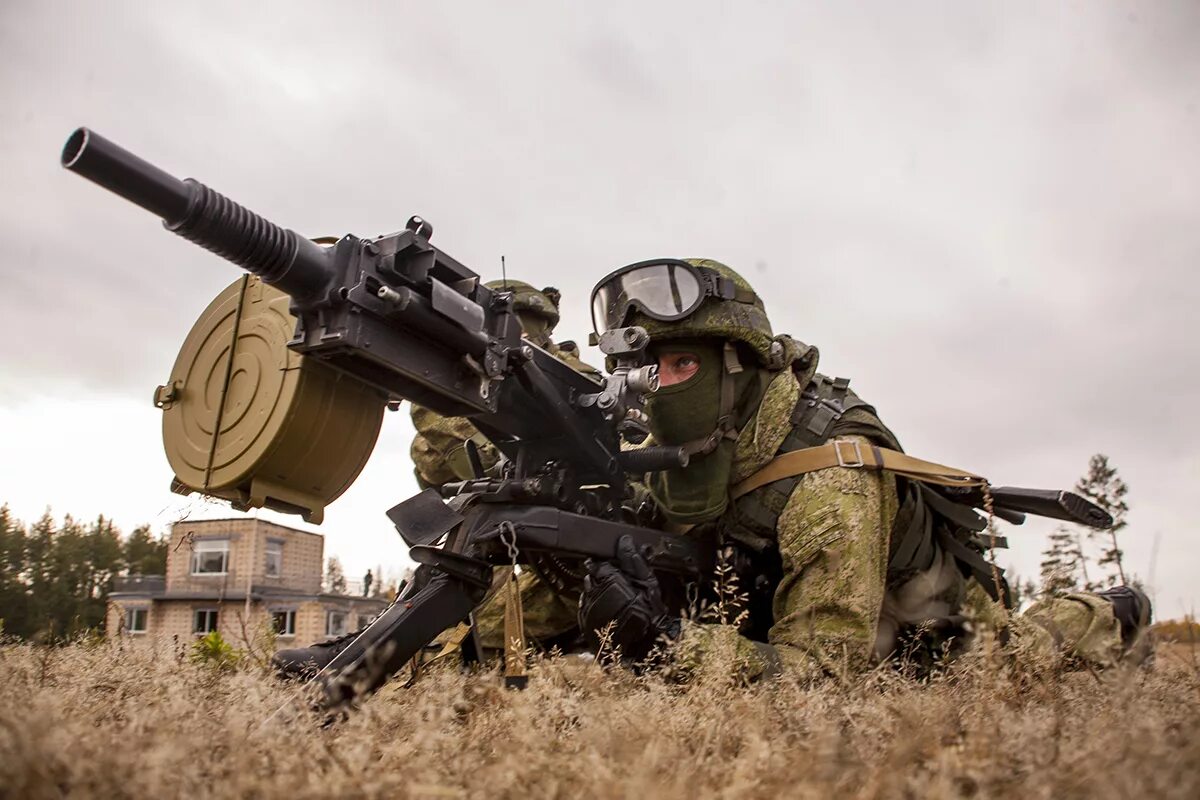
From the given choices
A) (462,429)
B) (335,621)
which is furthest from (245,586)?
(462,429)

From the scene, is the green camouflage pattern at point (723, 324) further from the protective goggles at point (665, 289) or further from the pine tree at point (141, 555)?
the pine tree at point (141, 555)

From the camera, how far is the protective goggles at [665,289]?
4.86m

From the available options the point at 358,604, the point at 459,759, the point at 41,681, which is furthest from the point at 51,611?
the point at 459,759

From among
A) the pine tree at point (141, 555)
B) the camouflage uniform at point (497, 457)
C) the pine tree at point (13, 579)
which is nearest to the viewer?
the camouflage uniform at point (497, 457)

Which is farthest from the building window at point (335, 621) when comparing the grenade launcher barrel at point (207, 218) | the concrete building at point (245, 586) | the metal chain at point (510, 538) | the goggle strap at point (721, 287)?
the grenade launcher barrel at point (207, 218)

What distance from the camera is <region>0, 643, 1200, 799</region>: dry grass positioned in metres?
1.80

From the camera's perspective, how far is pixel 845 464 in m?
4.77

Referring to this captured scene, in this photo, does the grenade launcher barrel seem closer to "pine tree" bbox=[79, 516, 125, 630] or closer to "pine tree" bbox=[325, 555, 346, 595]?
"pine tree" bbox=[325, 555, 346, 595]

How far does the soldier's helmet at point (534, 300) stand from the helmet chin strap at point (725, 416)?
2609 mm

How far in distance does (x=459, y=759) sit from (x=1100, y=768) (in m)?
1.43

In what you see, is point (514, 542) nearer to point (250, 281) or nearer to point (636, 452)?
point (636, 452)

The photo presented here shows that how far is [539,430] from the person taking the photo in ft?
14.5

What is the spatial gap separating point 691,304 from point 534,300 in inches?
106

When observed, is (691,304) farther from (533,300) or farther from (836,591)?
(533,300)
